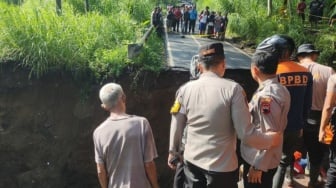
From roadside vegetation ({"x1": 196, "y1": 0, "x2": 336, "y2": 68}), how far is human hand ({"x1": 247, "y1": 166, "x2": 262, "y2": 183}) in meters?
6.58

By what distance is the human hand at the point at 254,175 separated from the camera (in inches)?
111

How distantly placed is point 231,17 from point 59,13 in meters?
8.47

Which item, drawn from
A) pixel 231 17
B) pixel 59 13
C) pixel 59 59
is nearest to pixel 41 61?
pixel 59 59

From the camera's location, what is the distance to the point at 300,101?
3.43 metres

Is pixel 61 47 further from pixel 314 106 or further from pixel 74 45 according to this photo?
pixel 314 106

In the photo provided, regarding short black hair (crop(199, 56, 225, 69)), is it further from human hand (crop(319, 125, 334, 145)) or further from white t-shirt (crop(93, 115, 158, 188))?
human hand (crop(319, 125, 334, 145))

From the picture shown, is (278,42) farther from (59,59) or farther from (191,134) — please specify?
(59,59)

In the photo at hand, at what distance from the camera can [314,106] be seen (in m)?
A: 4.25

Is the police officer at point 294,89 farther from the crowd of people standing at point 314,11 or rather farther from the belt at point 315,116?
the crowd of people standing at point 314,11

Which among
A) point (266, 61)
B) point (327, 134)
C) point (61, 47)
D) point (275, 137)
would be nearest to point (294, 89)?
point (327, 134)

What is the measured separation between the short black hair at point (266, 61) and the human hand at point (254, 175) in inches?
29.4

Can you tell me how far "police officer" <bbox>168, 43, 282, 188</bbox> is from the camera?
2553 mm

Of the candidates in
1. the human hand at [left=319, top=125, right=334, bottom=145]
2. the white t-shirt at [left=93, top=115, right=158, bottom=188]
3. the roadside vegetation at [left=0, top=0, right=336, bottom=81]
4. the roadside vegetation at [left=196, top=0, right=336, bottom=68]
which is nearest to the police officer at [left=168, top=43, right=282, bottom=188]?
the white t-shirt at [left=93, top=115, right=158, bottom=188]

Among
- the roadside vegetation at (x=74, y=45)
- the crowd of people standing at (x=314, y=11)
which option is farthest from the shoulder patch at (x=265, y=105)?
the crowd of people standing at (x=314, y=11)
